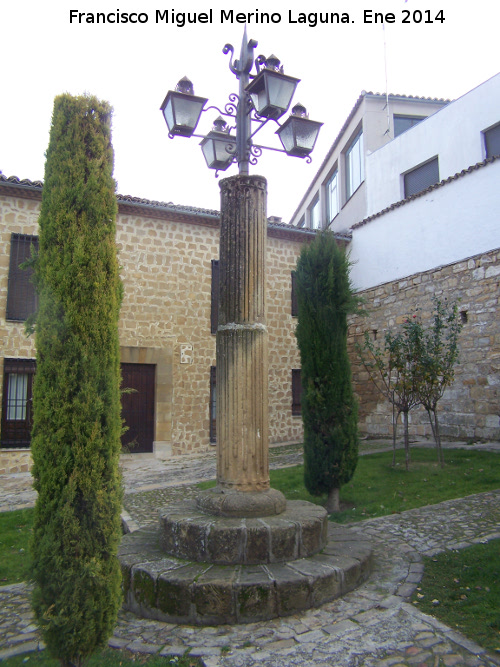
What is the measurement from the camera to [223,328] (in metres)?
4.27

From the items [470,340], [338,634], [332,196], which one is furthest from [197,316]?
[332,196]

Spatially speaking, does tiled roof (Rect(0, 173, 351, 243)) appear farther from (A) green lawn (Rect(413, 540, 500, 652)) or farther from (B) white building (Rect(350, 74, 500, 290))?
(A) green lawn (Rect(413, 540, 500, 652))

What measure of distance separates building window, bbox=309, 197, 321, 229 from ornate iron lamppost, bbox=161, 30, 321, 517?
1875cm

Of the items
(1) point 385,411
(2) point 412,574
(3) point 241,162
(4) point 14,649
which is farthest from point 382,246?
(4) point 14,649

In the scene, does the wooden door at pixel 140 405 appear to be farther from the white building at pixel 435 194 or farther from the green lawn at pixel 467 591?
the green lawn at pixel 467 591

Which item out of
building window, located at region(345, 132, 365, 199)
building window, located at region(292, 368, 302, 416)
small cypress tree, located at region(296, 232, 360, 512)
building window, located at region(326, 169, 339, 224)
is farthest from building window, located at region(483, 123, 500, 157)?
building window, located at region(326, 169, 339, 224)

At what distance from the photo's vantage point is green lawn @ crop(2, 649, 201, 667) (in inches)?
111

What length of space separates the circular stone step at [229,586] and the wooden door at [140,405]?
793 centimetres

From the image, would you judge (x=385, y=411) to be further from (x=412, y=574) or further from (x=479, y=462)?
(x=412, y=574)

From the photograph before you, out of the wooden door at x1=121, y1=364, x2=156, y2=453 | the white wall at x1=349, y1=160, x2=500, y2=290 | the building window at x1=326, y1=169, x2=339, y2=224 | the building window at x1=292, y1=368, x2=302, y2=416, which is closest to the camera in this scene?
the white wall at x1=349, y1=160, x2=500, y2=290

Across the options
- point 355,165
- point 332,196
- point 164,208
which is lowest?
point 164,208

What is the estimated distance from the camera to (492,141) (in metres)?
11.5

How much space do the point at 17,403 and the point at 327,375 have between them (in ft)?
24.1

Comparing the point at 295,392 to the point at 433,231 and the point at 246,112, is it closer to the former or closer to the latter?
the point at 433,231
